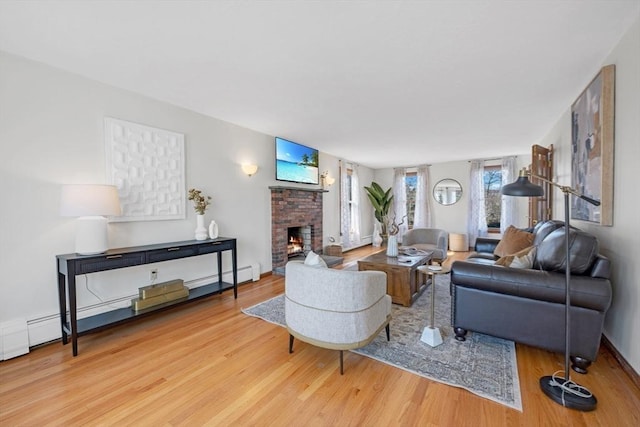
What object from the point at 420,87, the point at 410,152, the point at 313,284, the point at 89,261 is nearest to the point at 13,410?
the point at 89,261

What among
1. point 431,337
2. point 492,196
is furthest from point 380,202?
point 431,337

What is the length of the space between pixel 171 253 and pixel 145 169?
3.41ft

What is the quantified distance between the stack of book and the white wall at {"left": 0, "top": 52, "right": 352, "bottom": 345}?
0.95 feet

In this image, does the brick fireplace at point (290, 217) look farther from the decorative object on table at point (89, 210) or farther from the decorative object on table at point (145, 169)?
the decorative object on table at point (89, 210)

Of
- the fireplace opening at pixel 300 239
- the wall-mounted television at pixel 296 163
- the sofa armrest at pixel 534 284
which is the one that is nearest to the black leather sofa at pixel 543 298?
the sofa armrest at pixel 534 284

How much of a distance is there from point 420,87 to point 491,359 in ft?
8.47

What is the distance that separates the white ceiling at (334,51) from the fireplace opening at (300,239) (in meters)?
2.63

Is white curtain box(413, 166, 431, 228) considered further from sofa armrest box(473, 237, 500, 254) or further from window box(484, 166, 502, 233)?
sofa armrest box(473, 237, 500, 254)

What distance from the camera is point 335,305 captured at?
192 cm

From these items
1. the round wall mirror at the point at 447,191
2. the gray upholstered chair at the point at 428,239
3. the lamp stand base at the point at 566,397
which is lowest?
the lamp stand base at the point at 566,397

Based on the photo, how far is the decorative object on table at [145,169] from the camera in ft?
9.29

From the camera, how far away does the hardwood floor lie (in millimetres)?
1552

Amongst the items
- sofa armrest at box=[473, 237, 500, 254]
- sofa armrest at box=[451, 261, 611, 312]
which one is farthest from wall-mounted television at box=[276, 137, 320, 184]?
sofa armrest at box=[451, 261, 611, 312]

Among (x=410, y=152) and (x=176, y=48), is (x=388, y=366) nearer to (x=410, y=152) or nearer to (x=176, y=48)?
(x=176, y=48)
